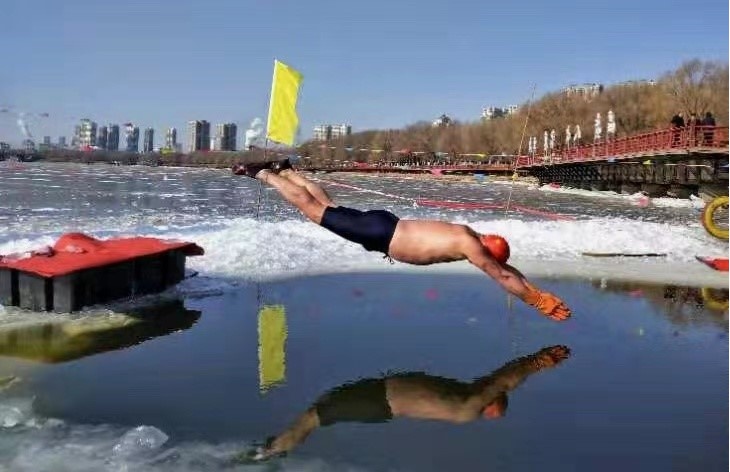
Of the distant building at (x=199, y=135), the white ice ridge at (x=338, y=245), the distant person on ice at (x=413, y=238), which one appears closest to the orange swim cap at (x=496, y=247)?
the distant person on ice at (x=413, y=238)

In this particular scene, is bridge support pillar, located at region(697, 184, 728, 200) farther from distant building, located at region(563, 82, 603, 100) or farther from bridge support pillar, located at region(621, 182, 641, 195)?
distant building, located at region(563, 82, 603, 100)

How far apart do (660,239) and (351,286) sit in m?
9.04

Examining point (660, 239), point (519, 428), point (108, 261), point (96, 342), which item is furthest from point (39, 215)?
point (519, 428)

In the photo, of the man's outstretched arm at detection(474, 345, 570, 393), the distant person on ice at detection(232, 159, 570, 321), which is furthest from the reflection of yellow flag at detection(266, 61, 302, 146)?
the man's outstretched arm at detection(474, 345, 570, 393)

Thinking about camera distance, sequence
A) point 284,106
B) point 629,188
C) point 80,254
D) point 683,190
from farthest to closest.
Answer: point 629,188
point 683,190
point 80,254
point 284,106

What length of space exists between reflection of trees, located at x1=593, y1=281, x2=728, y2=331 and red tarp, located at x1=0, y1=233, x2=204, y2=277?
6.58m

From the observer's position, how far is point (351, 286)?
33.1 feet

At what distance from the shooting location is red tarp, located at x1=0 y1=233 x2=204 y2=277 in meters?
7.71

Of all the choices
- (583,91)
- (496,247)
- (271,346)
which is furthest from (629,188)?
(583,91)

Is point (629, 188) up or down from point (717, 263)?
up

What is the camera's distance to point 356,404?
5199 mm

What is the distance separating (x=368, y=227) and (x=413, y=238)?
1.31 feet

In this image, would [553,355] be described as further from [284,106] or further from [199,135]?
[199,135]

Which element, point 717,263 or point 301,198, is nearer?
point 301,198
